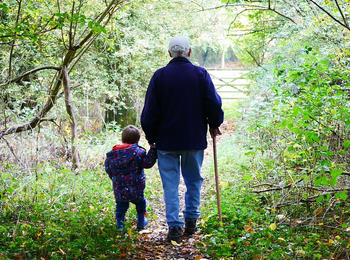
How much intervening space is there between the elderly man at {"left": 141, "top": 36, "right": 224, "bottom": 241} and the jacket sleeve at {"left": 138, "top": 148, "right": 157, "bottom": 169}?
7 cm

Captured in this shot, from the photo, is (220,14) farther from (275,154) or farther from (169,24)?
(275,154)

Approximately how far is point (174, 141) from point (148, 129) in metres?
0.33

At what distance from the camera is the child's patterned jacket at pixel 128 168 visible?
432 centimetres

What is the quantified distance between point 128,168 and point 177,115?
844 millimetres

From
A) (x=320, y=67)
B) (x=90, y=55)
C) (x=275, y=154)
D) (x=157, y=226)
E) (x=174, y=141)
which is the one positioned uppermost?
(x=90, y=55)

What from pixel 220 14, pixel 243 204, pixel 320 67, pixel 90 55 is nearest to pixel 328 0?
pixel 320 67

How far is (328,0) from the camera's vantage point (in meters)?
6.14

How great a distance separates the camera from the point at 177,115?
13.6ft

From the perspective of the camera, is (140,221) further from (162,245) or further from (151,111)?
(151,111)

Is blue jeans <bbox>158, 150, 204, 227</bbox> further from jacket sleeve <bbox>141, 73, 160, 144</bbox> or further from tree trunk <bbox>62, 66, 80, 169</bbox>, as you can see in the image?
tree trunk <bbox>62, 66, 80, 169</bbox>

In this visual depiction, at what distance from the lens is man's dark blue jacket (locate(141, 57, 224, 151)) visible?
13.6 ft

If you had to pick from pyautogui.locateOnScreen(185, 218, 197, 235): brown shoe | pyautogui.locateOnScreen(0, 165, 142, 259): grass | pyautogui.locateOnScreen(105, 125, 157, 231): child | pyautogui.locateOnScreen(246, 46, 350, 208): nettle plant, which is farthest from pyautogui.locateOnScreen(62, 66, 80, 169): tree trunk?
pyautogui.locateOnScreen(246, 46, 350, 208): nettle plant

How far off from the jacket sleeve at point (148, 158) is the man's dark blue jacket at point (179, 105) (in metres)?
0.12

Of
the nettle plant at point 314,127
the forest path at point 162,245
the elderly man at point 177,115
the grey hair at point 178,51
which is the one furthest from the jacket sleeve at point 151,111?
the nettle plant at point 314,127
